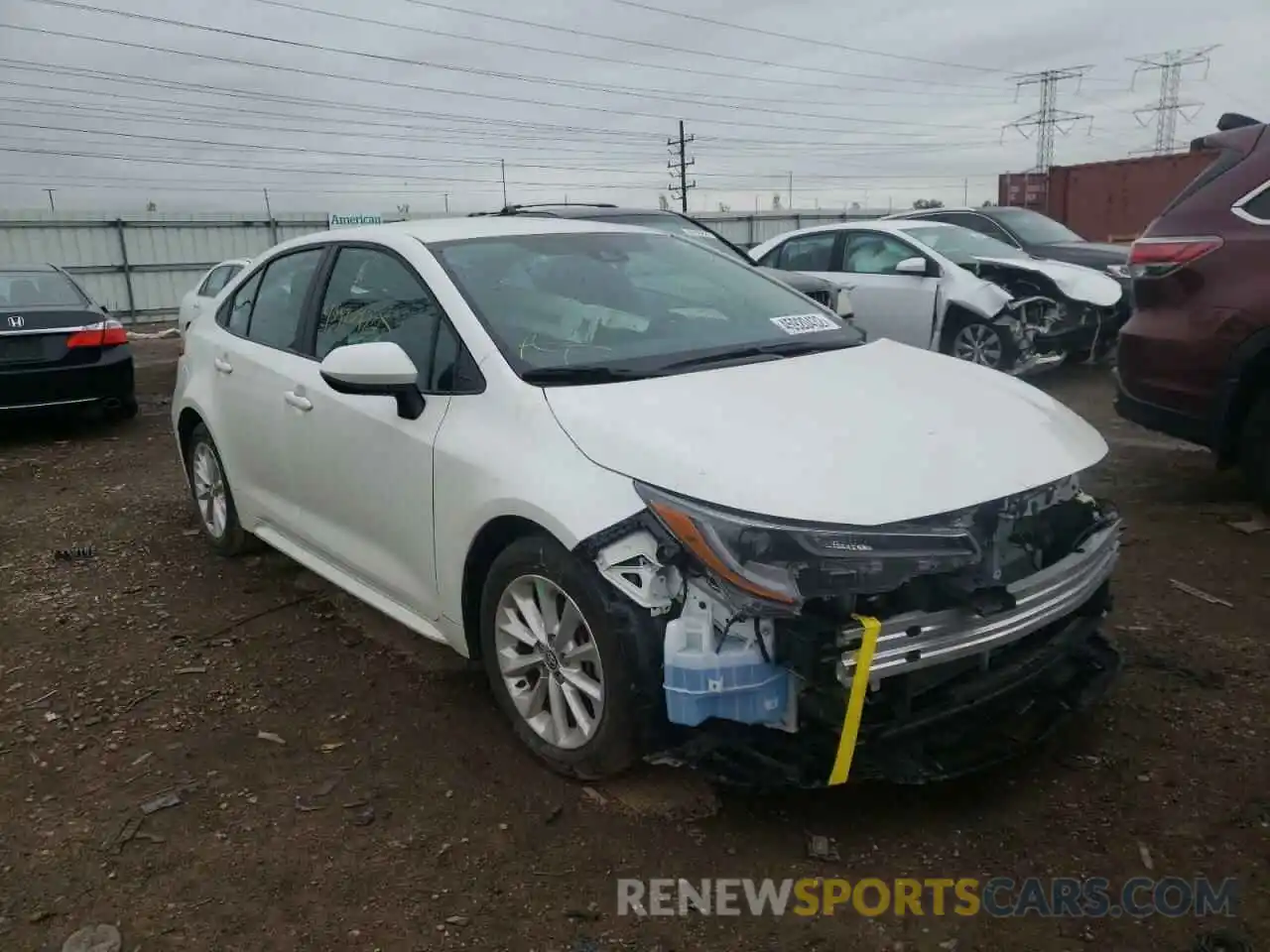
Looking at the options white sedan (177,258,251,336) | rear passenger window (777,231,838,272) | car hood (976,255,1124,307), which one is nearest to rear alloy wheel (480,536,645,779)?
car hood (976,255,1124,307)

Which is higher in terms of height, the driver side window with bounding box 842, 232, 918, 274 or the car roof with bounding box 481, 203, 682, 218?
the car roof with bounding box 481, 203, 682, 218

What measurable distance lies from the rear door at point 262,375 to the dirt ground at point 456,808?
61 cm

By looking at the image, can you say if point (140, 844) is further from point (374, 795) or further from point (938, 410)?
point (938, 410)

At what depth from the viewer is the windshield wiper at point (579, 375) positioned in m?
3.03

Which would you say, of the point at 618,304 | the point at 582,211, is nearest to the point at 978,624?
the point at 618,304

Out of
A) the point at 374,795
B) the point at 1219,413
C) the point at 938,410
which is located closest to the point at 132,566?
the point at 374,795

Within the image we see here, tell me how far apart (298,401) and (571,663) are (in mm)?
1748

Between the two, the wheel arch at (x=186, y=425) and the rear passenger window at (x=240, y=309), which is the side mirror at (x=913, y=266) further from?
the wheel arch at (x=186, y=425)

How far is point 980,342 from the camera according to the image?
8617mm

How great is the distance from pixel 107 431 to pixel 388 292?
20.9ft

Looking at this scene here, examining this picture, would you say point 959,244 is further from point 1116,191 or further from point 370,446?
point 1116,191

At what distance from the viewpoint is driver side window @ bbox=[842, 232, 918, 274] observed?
361 inches

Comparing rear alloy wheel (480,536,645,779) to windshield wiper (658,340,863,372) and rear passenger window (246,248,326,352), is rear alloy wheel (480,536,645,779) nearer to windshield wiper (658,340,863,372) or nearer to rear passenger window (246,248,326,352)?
windshield wiper (658,340,863,372)

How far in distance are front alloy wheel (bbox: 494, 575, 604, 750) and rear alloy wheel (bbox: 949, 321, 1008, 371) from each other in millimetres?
6464
